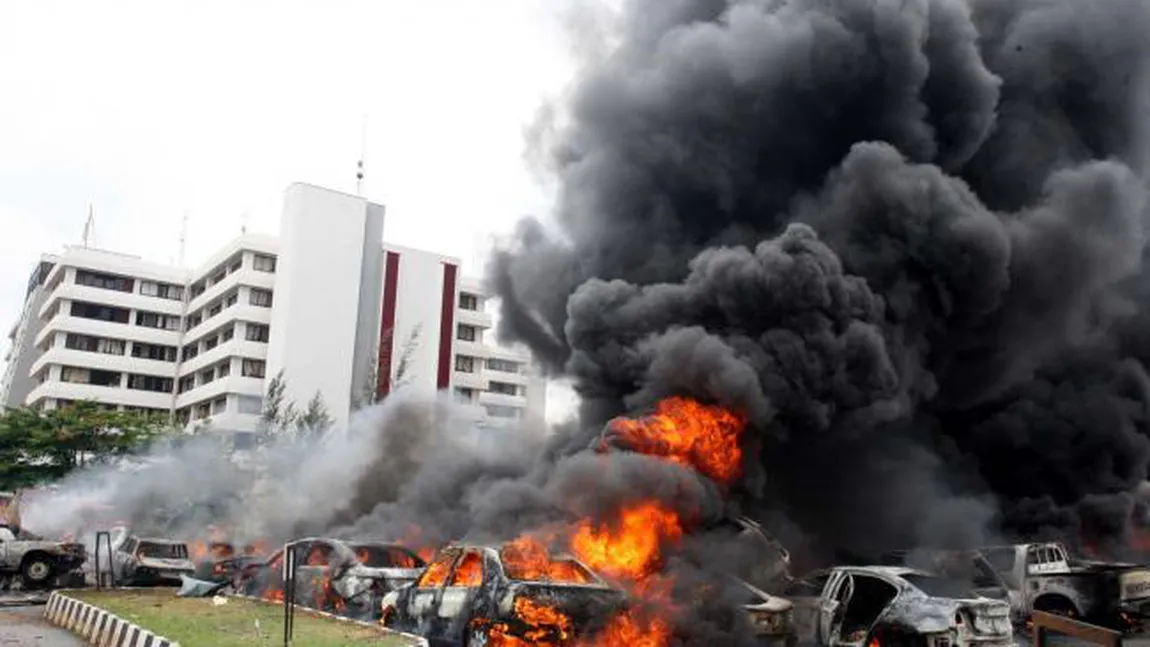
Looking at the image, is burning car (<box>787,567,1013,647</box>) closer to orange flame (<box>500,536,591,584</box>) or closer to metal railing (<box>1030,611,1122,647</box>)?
orange flame (<box>500,536,591,584</box>)

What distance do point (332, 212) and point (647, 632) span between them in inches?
1847

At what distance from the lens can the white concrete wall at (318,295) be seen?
52.9 m

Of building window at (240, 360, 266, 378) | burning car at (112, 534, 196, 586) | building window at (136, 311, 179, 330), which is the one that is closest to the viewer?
burning car at (112, 534, 196, 586)

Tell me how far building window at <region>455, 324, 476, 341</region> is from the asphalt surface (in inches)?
1899

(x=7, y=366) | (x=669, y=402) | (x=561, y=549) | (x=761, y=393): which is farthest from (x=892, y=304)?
(x=7, y=366)

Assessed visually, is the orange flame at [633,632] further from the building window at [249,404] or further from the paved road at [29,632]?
the building window at [249,404]

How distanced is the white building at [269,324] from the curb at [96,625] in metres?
35.2

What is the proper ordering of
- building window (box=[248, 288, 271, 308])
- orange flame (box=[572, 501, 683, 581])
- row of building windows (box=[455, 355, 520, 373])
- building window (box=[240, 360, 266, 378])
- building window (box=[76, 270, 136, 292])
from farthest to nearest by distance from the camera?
1. row of building windows (box=[455, 355, 520, 373])
2. building window (box=[76, 270, 136, 292])
3. building window (box=[248, 288, 271, 308])
4. building window (box=[240, 360, 266, 378])
5. orange flame (box=[572, 501, 683, 581])

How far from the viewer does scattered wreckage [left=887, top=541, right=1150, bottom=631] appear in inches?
545

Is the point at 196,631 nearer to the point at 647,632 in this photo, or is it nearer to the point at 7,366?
the point at 647,632

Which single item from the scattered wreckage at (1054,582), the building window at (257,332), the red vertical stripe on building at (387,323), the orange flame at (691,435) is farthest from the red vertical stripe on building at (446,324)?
the scattered wreckage at (1054,582)

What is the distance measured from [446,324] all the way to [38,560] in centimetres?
4157

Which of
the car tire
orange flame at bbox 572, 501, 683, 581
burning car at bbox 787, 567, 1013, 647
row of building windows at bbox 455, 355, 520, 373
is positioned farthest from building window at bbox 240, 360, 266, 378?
burning car at bbox 787, 567, 1013, 647

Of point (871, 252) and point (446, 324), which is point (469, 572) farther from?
point (446, 324)
